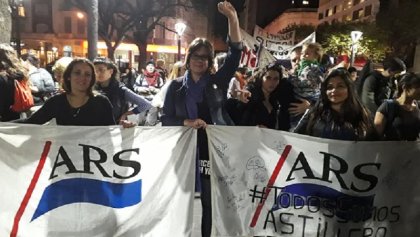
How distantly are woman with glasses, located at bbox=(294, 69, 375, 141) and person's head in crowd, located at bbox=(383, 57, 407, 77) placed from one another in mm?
2995

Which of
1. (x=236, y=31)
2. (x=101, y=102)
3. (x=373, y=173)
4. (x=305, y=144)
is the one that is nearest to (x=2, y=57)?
(x=101, y=102)

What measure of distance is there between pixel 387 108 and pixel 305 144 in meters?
0.90

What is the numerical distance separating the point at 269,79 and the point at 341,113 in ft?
2.50

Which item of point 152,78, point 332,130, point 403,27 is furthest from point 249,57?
point 403,27

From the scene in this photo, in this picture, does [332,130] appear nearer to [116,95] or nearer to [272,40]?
[116,95]

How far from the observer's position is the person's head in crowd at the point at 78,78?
360 centimetres

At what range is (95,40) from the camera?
8.05 meters

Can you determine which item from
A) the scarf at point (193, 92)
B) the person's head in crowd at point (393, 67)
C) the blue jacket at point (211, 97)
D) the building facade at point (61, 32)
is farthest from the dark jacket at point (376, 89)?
the building facade at point (61, 32)

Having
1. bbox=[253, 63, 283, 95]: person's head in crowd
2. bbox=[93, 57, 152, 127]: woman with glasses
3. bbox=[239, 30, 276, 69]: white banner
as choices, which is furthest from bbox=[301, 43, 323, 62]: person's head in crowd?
bbox=[239, 30, 276, 69]: white banner

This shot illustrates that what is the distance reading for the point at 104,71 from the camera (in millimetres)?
4695

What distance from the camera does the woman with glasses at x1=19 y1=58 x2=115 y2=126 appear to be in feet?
11.7

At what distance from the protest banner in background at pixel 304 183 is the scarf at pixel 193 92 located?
0.80 feet

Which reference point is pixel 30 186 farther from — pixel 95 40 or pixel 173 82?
pixel 95 40

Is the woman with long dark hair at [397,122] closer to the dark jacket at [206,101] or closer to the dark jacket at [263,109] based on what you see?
the dark jacket at [263,109]
